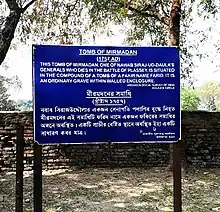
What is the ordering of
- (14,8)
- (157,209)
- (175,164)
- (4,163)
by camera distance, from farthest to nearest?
(4,163), (14,8), (157,209), (175,164)

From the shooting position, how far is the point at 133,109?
11.6 feet

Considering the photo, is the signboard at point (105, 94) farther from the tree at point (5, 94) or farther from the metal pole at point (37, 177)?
the tree at point (5, 94)

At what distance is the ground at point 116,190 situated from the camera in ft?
16.9

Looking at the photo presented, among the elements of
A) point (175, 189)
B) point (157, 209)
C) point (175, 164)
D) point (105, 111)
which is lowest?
point (157, 209)

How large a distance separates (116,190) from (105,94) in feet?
9.91

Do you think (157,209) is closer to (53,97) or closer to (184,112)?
(53,97)

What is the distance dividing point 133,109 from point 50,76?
2.48ft

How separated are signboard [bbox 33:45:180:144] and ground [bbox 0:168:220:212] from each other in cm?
179

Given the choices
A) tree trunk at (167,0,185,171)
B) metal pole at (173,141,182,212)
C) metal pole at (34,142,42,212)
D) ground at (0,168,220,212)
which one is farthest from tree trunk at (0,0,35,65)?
metal pole at (173,141,182,212)

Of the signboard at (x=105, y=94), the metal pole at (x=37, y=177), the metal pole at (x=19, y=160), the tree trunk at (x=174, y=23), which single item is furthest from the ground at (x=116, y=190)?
the signboard at (x=105, y=94)

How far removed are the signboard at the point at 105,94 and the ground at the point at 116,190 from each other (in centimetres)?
179

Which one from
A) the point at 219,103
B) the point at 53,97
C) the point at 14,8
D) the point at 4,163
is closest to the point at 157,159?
the point at 4,163

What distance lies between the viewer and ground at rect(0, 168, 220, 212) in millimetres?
5164

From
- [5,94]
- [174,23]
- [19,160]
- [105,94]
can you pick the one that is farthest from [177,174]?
[5,94]
